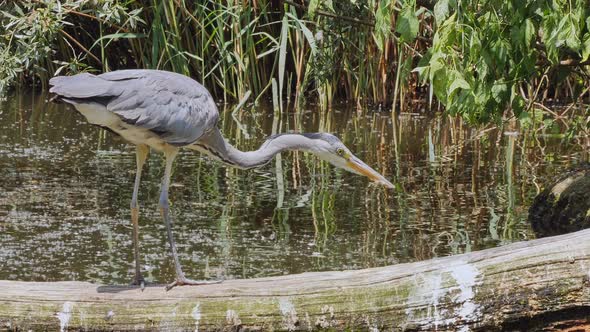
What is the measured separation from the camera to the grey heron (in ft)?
15.4

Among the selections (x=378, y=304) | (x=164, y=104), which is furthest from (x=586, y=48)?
(x=164, y=104)

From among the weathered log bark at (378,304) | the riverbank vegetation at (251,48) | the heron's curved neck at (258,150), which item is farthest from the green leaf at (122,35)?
the weathered log bark at (378,304)

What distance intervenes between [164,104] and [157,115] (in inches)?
2.8

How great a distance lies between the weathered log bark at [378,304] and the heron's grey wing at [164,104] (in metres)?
0.98

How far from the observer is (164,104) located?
4.95 meters

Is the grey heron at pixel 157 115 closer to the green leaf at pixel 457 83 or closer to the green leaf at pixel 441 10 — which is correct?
the green leaf at pixel 457 83

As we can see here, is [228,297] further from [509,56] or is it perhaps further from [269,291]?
[509,56]

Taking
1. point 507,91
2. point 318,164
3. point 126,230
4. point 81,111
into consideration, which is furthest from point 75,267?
point 318,164

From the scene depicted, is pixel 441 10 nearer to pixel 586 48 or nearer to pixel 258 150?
pixel 586 48

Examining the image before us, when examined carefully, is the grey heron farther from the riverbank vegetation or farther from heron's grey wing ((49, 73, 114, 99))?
the riverbank vegetation

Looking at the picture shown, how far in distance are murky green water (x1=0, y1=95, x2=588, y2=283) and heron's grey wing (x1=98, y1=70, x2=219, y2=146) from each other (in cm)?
111

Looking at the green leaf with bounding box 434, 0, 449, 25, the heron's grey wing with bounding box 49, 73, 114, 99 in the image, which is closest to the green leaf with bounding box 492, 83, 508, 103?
the green leaf with bounding box 434, 0, 449, 25

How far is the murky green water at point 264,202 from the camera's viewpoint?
6.21 metres

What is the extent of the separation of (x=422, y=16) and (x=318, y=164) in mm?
2060
